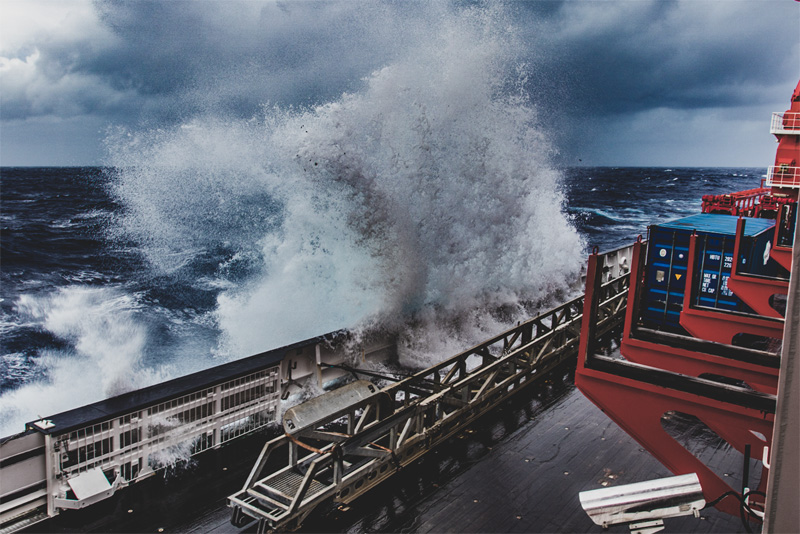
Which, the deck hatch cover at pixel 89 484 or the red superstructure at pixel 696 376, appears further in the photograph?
the deck hatch cover at pixel 89 484

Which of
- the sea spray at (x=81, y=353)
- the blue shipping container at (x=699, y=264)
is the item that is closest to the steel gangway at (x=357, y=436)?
the blue shipping container at (x=699, y=264)

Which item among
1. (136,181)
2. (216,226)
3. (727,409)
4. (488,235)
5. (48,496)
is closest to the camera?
(727,409)

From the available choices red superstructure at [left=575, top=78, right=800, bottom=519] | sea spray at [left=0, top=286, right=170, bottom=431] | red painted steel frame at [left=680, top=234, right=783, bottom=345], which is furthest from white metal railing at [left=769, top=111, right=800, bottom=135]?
sea spray at [left=0, top=286, right=170, bottom=431]

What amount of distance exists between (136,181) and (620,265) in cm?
2707

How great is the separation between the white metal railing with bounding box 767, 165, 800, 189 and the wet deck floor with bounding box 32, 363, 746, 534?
15.2 meters

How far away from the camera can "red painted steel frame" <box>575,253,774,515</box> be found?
4.82 metres

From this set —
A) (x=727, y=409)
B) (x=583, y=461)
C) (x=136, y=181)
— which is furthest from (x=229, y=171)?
(x=727, y=409)

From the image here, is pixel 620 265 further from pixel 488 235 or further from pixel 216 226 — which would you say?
pixel 216 226

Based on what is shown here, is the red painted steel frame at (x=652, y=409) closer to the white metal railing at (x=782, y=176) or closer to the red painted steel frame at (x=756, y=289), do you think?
the red painted steel frame at (x=756, y=289)

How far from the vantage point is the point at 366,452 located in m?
6.10

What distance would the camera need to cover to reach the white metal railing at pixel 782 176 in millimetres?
19000

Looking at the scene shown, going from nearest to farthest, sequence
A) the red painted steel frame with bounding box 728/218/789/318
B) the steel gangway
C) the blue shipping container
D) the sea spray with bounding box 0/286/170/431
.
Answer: the steel gangway
the red painted steel frame with bounding box 728/218/789/318
the blue shipping container
the sea spray with bounding box 0/286/170/431

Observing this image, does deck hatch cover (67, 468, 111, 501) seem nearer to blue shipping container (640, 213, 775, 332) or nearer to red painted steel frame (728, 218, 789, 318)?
red painted steel frame (728, 218, 789, 318)

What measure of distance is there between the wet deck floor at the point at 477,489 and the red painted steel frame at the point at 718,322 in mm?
1472
